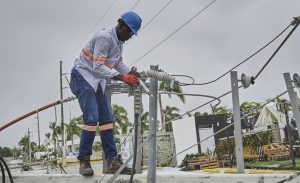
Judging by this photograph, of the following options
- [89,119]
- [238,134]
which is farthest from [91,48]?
[238,134]

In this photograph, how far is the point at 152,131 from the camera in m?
2.30

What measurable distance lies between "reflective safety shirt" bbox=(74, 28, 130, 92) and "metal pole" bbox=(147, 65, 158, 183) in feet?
2.54

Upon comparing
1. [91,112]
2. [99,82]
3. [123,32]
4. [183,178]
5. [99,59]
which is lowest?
[183,178]

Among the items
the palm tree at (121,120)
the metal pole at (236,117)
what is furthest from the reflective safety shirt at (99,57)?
the palm tree at (121,120)

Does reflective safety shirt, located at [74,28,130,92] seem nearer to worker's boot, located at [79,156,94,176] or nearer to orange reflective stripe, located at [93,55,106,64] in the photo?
orange reflective stripe, located at [93,55,106,64]

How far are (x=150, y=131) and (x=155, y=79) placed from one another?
33 centimetres

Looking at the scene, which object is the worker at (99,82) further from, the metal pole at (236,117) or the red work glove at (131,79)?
the metal pole at (236,117)

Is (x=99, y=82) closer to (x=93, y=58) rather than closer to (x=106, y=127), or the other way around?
(x=93, y=58)

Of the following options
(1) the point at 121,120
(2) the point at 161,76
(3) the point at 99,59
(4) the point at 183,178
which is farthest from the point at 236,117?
(1) the point at 121,120

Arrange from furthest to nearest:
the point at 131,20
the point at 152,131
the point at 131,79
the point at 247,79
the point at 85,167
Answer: the point at 131,20 → the point at 85,167 → the point at 131,79 → the point at 247,79 → the point at 152,131

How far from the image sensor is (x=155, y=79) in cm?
242

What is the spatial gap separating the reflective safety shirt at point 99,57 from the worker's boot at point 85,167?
0.60 metres

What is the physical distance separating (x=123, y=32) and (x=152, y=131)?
1.33 meters

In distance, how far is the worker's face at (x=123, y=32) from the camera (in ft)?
11.0
